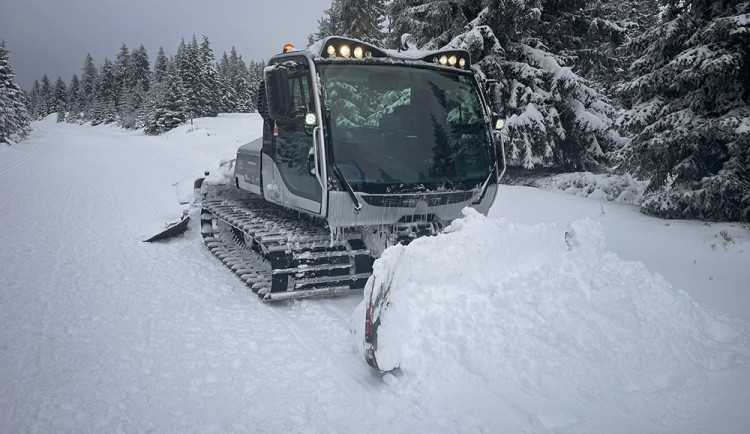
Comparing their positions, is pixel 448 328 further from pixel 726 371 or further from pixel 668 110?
pixel 668 110

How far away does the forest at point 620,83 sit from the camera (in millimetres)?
6680

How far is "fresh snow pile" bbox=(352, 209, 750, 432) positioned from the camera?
2881 millimetres

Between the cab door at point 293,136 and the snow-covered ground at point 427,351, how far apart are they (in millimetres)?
1201

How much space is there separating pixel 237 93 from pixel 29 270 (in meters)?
71.4

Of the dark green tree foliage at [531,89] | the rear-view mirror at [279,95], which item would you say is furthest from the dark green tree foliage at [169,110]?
the rear-view mirror at [279,95]

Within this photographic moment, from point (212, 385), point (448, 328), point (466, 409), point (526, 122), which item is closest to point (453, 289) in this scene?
point (448, 328)

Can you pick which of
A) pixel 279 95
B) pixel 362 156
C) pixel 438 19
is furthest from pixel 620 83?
pixel 279 95

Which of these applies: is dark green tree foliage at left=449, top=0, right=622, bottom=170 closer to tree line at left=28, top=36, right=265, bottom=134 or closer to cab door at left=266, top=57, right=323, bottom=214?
cab door at left=266, top=57, right=323, bottom=214

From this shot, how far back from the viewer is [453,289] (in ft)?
11.6

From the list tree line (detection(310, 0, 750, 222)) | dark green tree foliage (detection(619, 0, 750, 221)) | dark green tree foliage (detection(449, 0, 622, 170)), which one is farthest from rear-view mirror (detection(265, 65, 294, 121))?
dark green tree foliage (detection(449, 0, 622, 170))

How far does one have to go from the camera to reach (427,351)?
3.26 metres

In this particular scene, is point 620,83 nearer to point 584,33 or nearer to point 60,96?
point 584,33

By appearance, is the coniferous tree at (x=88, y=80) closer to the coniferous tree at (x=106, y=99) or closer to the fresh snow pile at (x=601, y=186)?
the coniferous tree at (x=106, y=99)

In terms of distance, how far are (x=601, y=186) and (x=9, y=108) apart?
38.2 metres
